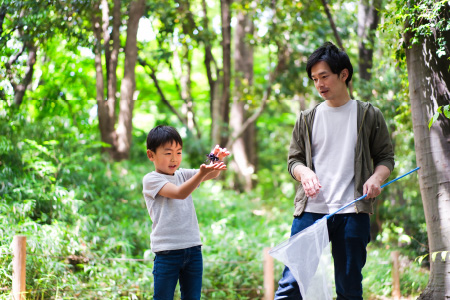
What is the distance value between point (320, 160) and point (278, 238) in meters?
4.06

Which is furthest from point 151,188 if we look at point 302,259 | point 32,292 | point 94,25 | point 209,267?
point 94,25

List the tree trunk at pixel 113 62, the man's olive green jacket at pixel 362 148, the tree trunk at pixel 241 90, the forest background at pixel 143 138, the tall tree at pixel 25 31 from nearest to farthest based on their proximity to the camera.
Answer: the man's olive green jacket at pixel 362 148
the forest background at pixel 143 138
the tall tree at pixel 25 31
the tree trunk at pixel 113 62
the tree trunk at pixel 241 90

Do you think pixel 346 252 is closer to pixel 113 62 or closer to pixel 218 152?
pixel 218 152

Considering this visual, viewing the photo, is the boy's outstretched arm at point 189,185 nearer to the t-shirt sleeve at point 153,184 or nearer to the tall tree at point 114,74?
the t-shirt sleeve at point 153,184

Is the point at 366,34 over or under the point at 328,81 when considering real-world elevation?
over

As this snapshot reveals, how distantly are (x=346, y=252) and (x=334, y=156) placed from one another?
49 cm

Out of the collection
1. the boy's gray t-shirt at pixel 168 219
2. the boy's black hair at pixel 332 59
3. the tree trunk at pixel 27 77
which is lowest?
the boy's gray t-shirt at pixel 168 219

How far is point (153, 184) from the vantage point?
2551 millimetres

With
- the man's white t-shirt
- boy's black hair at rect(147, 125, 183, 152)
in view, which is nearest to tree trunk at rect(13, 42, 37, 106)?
boy's black hair at rect(147, 125, 183, 152)

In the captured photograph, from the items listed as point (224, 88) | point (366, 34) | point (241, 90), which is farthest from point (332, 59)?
point (241, 90)

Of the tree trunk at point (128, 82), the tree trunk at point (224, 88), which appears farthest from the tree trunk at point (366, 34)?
the tree trunk at point (128, 82)

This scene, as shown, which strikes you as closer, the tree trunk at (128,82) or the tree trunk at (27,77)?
the tree trunk at (27,77)

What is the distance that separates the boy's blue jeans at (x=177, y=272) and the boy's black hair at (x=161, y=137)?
1.84 feet

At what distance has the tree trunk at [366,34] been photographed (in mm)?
7723
